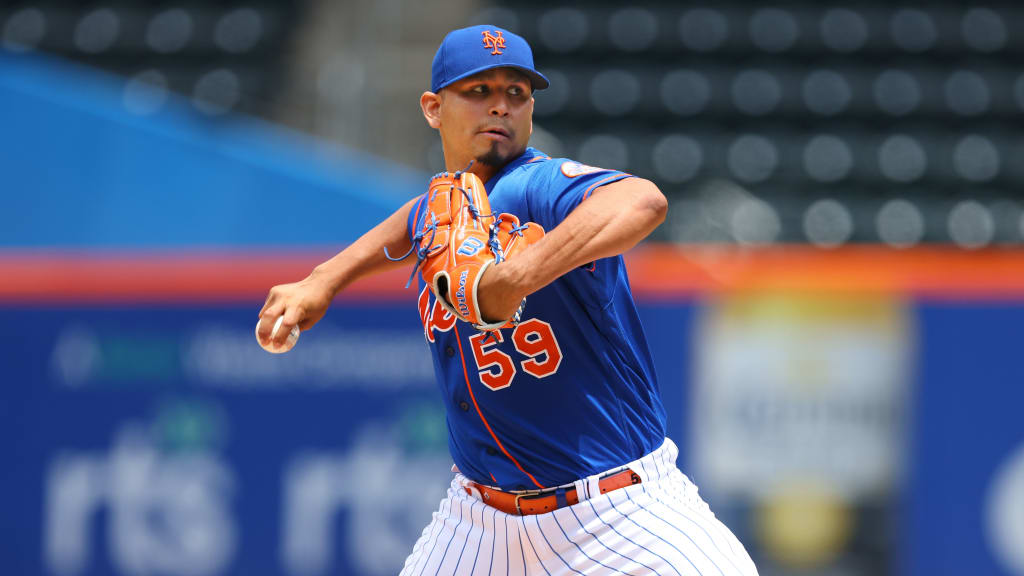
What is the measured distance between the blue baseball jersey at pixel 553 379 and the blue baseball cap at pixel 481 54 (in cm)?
21

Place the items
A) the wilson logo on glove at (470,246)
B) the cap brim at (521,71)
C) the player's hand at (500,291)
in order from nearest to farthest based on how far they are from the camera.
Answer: the player's hand at (500,291), the wilson logo on glove at (470,246), the cap brim at (521,71)

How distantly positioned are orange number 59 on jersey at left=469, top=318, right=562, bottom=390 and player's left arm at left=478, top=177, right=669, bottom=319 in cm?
→ 39

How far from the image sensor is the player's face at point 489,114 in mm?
2363

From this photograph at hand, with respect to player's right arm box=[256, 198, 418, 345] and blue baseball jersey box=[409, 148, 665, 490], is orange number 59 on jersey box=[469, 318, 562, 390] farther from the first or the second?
player's right arm box=[256, 198, 418, 345]

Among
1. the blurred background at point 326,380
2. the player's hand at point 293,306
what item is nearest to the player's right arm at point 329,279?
the player's hand at point 293,306

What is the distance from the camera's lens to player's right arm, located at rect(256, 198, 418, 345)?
2398mm

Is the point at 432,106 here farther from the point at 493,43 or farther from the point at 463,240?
the point at 463,240

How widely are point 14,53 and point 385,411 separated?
12.9 feet

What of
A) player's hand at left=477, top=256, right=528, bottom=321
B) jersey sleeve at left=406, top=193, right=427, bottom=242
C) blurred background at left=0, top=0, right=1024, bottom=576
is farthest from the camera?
blurred background at left=0, top=0, right=1024, bottom=576

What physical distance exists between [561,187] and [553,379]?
440 millimetres

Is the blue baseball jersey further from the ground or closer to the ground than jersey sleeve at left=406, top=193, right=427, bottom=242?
closer to the ground

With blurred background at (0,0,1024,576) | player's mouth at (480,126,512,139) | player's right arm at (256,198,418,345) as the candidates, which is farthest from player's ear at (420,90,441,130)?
blurred background at (0,0,1024,576)

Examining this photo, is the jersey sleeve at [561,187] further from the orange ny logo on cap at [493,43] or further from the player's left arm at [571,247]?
the orange ny logo on cap at [493,43]

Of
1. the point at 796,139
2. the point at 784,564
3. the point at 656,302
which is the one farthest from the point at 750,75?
the point at 784,564
